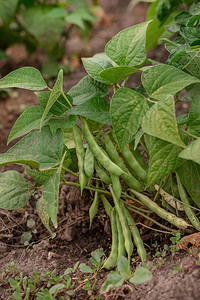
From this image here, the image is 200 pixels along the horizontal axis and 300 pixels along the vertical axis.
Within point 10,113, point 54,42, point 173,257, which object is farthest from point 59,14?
point 173,257

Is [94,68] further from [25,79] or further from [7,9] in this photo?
[7,9]

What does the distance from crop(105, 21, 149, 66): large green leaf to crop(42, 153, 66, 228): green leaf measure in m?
0.47

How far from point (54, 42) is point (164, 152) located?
8.07 ft

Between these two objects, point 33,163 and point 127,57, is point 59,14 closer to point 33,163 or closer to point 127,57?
point 127,57

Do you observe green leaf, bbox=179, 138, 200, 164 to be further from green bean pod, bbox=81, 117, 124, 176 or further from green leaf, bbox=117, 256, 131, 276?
green leaf, bbox=117, 256, 131, 276

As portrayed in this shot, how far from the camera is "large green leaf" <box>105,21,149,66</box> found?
1558 mm

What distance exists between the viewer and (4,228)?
192cm

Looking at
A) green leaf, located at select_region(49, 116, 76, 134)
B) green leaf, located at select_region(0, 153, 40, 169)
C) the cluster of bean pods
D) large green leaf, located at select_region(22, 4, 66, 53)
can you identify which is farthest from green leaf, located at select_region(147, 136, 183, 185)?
large green leaf, located at select_region(22, 4, 66, 53)

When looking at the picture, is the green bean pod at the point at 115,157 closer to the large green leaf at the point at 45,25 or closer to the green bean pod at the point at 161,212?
the green bean pod at the point at 161,212

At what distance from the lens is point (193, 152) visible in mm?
1357

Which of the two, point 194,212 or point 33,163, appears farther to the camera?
point 194,212

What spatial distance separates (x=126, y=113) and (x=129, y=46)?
11.3 inches

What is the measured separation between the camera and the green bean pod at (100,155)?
5.01 feet

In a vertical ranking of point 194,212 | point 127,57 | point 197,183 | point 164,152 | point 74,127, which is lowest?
point 194,212
